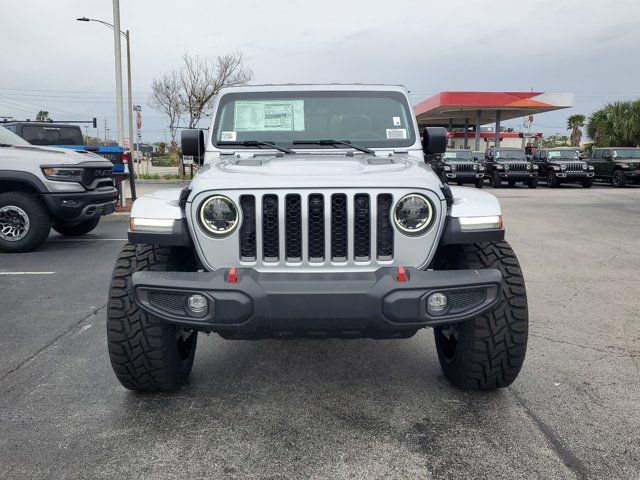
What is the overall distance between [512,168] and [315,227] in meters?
22.1

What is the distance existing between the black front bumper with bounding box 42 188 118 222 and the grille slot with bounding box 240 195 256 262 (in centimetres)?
619

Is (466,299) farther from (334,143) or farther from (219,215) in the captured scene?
(334,143)

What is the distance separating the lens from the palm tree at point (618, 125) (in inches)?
1293

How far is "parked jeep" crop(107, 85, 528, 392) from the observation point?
269 cm

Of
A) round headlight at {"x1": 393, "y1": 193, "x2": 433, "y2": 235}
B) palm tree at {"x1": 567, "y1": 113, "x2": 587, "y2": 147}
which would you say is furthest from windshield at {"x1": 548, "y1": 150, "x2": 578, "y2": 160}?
palm tree at {"x1": 567, "y1": 113, "x2": 587, "y2": 147}

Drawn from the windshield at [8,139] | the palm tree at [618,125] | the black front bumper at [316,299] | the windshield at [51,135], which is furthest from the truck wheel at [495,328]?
the palm tree at [618,125]

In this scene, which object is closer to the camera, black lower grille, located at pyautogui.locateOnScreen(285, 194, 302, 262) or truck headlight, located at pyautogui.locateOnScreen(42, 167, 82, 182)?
black lower grille, located at pyautogui.locateOnScreen(285, 194, 302, 262)

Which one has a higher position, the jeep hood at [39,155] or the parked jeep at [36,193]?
the jeep hood at [39,155]

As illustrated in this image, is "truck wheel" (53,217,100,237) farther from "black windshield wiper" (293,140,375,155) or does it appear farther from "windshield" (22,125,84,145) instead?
"black windshield wiper" (293,140,375,155)

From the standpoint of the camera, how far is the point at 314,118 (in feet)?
13.9

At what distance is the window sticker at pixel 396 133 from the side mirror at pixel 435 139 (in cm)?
20

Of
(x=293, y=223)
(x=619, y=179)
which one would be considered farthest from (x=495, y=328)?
(x=619, y=179)

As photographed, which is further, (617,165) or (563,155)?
(563,155)

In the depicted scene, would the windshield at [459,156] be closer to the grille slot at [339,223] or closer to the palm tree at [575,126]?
the grille slot at [339,223]
